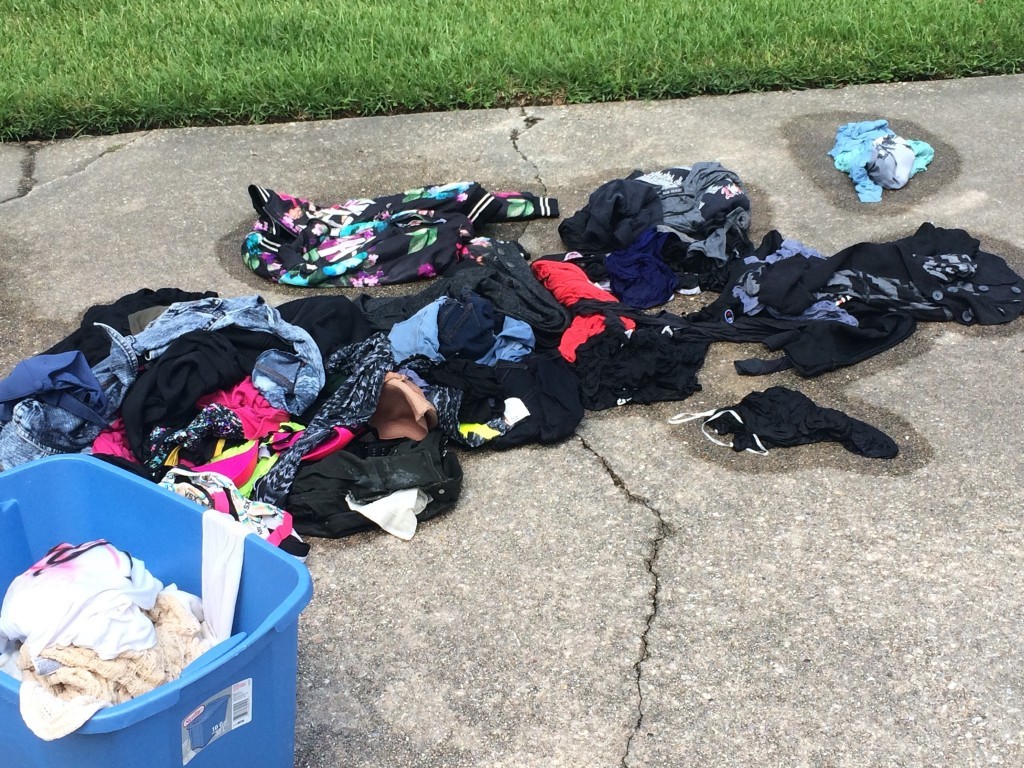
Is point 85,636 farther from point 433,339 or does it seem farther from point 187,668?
point 433,339

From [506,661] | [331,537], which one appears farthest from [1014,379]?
[331,537]

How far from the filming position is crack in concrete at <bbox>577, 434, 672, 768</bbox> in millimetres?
2803

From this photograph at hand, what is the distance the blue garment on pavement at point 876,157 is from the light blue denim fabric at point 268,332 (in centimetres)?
316

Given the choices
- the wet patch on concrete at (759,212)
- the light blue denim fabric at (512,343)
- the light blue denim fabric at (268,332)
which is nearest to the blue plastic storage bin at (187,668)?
the light blue denim fabric at (268,332)

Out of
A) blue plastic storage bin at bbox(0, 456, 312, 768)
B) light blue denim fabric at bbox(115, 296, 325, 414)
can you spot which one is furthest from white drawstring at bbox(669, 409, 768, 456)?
blue plastic storage bin at bbox(0, 456, 312, 768)

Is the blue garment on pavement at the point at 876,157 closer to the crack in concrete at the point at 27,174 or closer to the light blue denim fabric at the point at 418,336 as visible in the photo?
the light blue denim fabric at the point at 418,336

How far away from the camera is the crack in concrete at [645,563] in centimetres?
280

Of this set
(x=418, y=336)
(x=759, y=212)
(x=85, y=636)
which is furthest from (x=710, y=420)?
(x=85, y=636)

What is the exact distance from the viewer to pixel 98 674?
212 centimetres

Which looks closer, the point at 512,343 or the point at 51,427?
the point at 51,427

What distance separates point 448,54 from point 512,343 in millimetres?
3353

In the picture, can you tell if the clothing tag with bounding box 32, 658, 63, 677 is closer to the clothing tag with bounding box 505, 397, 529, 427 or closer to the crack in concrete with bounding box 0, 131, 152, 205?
the clothing tag with bounding box 505, 397, 529, 427

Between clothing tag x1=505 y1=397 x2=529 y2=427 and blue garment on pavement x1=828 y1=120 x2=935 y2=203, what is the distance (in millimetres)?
2590

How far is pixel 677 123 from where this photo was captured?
249 inches
